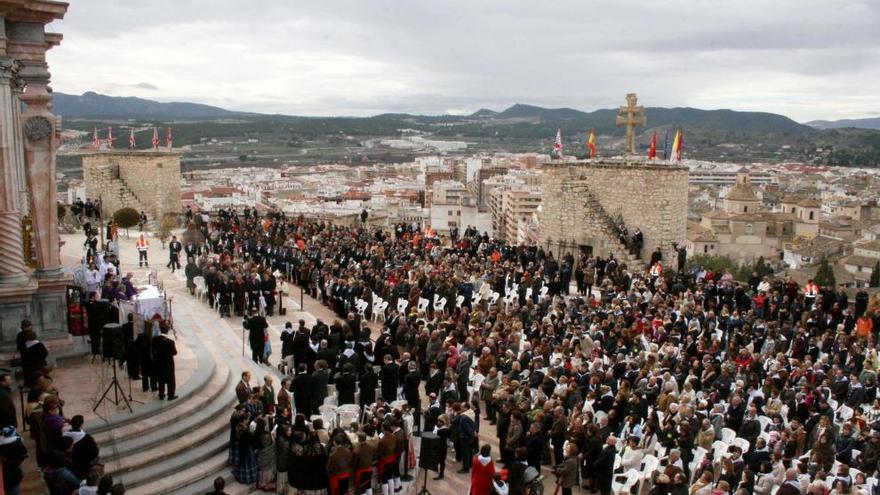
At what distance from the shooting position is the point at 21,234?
11.8 m

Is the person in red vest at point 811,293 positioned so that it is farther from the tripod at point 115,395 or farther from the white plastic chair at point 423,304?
the tripod at point 115,395

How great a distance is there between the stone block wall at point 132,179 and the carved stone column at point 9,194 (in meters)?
22.0

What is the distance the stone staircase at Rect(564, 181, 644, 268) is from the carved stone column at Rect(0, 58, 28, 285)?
15956mm

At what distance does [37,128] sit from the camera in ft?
39.8

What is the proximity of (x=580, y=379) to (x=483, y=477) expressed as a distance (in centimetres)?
344

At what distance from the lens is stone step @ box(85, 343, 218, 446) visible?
9656 millimetres

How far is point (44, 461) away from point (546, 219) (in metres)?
18.0

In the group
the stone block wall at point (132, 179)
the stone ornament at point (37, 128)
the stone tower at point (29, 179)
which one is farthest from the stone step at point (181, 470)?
the stone block wall at point (132, 179)

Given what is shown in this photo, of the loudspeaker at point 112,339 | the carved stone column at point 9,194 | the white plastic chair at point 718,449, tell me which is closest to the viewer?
the white plastic chair at point 718,449

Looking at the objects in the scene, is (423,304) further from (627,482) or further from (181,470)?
(181,470)

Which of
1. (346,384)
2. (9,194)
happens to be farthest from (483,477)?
(9,194)

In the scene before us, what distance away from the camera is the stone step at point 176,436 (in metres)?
9.30

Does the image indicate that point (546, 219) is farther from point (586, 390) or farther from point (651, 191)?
point (586, 390)

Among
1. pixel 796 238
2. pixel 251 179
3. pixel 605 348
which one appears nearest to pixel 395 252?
pixel 605 348
